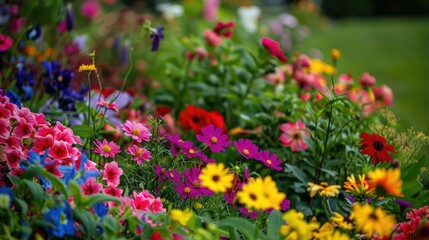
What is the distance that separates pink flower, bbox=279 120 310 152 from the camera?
2162 mm

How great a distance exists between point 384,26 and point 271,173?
8.21 m

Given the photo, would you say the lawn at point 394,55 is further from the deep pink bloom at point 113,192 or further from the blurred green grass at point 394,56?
the deep pink bloom at point 113,192

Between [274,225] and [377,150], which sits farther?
[377,150]

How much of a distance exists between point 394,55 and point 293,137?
5.70 metres

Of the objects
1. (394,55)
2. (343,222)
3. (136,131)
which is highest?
(136,131)

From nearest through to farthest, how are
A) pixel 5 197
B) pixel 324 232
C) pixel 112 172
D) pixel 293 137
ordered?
1. pixel 5 197
2. pixel 324 232
3. pixel 112 172
4. pixel 293 137

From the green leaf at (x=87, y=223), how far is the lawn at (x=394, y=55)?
3.42 m

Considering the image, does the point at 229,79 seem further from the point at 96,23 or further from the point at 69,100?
the point at 96,23

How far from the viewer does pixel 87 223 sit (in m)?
1.29

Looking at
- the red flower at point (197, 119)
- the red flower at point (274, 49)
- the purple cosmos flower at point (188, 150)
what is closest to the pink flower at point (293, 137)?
the red flower at point (197, 119)

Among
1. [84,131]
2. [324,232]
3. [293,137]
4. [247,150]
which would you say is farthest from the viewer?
[293,137]

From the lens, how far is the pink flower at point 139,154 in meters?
1.60

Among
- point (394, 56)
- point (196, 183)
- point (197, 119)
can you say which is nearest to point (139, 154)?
point (196, 183)

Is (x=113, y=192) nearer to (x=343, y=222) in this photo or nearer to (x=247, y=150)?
(x=247, y=150)
